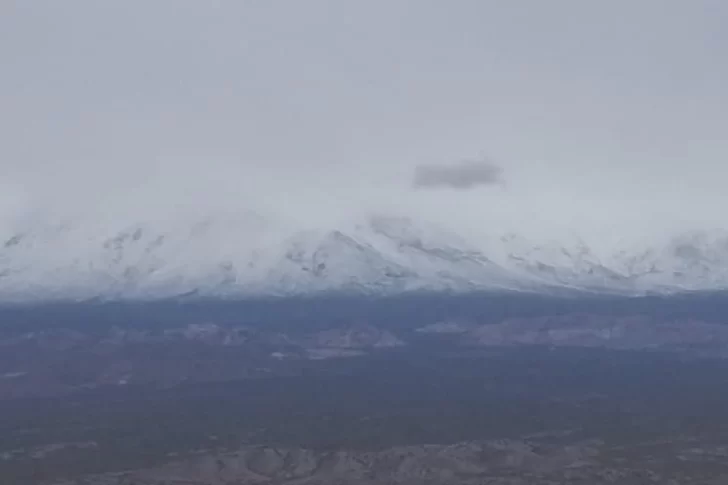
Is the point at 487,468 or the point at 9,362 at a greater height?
the point at 9,362

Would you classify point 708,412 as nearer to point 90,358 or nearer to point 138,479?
point 138,479

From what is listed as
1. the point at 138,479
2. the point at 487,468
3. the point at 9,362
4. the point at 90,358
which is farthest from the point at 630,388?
the point at 9,362

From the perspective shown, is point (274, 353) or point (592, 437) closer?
point (592, 437)

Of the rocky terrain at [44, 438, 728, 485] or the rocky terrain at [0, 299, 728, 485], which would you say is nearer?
the rocky terrain at [44, 438, 728, 485]

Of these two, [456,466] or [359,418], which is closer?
[456,466]

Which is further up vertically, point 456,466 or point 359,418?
point 359,418

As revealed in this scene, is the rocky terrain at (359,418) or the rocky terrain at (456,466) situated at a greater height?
the rocky terrain at (359,418)

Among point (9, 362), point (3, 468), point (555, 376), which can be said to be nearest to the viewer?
point (3, 468)

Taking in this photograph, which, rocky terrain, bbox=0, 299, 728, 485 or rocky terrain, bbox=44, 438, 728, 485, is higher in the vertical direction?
rocky terrain, bbox=0, 299, 728, 485

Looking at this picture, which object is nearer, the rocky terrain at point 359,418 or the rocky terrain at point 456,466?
the rocky terrain at point 456,466

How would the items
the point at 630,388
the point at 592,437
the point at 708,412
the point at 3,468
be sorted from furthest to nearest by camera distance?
1. the point at 630,388
2. the point at 708,412
3. the point at 592,437
4. the point at 3,468
